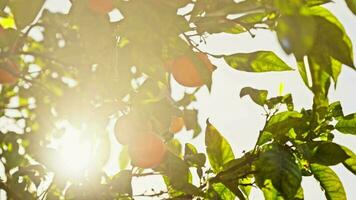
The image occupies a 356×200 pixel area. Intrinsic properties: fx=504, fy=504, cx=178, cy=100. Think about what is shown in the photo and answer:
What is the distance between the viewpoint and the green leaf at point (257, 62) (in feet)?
5.80

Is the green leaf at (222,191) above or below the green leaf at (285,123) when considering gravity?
below

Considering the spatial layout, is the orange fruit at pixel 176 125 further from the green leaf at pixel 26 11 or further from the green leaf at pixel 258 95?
the green leaf at pixel 26 11

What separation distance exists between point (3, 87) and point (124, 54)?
3.70m

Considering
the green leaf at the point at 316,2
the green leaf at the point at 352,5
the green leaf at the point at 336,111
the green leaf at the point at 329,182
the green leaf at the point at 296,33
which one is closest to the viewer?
the green leaf at the point at 296,33

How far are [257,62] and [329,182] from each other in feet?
1.80

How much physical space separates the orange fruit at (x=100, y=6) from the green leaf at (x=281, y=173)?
69 cm

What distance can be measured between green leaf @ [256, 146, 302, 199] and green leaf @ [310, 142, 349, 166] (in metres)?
0.28

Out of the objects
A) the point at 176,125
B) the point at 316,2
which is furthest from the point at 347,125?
the point at 316,2

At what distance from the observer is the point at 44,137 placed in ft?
17.4

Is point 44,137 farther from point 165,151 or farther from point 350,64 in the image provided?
point 350,64

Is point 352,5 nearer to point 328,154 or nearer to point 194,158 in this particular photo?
point 328,154

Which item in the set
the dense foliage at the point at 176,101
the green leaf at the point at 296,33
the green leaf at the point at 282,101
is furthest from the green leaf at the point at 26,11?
the green leaf at the point at 282,101

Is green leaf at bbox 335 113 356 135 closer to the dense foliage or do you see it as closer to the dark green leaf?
the dense foliage

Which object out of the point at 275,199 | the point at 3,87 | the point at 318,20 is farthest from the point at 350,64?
the point at 3,87
